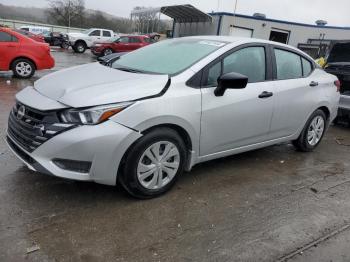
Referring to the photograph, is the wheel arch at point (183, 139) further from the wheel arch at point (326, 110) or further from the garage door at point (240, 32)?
the garage door at point (240, 32)

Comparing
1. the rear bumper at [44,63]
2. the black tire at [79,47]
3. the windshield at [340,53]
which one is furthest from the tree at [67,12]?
the windshield at [340,53]

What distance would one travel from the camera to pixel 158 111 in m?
3.35

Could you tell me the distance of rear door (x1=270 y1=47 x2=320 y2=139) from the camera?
459cm

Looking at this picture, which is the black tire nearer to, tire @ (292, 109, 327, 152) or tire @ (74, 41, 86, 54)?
tire @ (74, 41, 86, 54)

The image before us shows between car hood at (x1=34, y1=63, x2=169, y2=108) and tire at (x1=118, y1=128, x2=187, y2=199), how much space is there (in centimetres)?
41

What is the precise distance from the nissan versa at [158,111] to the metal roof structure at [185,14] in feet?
62.2

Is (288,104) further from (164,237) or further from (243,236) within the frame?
(164,237)

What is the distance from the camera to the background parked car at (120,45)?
2183 cm

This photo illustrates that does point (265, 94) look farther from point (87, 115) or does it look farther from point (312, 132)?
point (87, 115)

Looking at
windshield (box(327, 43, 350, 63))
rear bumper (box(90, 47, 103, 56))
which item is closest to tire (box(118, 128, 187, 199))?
windshield (box(327, 43, 350, 63))

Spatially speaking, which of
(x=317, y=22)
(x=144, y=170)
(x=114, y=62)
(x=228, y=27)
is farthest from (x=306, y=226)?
(x=317, y=22)

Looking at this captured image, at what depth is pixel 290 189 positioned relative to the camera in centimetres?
418

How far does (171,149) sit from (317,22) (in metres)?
25.4

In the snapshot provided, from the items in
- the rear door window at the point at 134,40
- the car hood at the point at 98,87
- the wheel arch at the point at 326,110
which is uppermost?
the car hood at the point at 98,87
